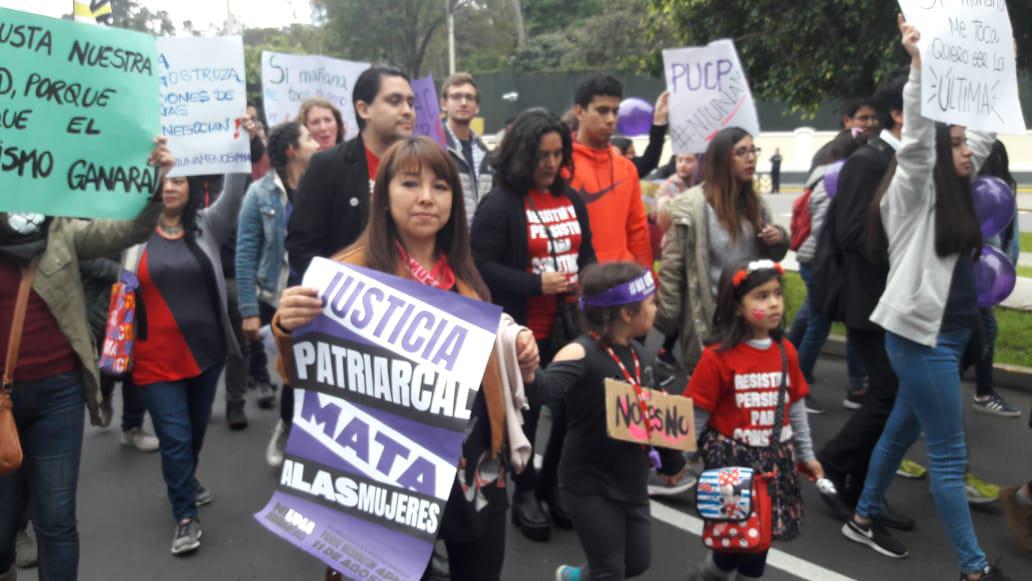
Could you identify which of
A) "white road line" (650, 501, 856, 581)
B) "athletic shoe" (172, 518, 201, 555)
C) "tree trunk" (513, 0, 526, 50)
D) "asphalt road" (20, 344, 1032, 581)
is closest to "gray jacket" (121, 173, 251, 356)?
"athletic shoe" (172, 518, 201, 555)

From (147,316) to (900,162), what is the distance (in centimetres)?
316

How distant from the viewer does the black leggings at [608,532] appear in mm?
3217

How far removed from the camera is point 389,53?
43.2m

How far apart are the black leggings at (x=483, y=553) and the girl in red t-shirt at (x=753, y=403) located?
3.48 feet

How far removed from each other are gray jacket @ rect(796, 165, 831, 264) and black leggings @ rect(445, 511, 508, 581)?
3.67m

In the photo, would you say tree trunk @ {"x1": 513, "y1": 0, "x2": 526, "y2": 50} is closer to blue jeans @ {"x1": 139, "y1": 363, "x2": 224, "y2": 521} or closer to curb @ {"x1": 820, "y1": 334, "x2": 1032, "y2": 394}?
curb @ {"x1": 820, "y1": 334, "x2": 1032, "y2": 394}

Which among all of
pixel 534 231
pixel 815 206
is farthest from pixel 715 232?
pixel 815 206

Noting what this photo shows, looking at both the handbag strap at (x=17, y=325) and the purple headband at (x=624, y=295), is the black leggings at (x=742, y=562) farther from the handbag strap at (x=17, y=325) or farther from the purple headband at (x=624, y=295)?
the handbag strap at (x=17, y=325)

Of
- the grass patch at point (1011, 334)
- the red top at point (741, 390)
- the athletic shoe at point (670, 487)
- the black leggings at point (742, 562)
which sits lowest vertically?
the athletic shoe at point (670, 487)

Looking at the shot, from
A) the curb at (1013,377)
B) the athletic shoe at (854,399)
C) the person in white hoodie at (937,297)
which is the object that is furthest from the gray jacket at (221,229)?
the curb at (1013,377)

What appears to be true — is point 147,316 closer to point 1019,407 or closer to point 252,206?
point 252,206

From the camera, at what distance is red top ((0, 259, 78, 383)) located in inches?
122

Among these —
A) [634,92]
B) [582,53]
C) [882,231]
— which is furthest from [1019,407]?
→ [582,53]

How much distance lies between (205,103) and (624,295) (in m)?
3.01
